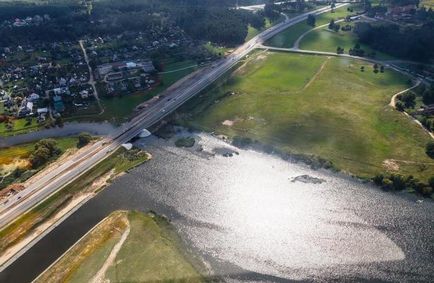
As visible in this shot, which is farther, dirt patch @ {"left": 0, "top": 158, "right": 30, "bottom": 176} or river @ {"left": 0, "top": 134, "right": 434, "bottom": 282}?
dirt patch @ {"left": 0, "top": 158, "right": 30, "bottom": 176}

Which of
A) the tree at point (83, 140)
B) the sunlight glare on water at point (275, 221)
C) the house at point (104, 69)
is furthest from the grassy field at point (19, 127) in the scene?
the sunlight glare on water at point (275, 221)

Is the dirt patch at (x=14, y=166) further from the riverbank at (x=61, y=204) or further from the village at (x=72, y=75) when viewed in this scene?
the village at (x=72, y=75)

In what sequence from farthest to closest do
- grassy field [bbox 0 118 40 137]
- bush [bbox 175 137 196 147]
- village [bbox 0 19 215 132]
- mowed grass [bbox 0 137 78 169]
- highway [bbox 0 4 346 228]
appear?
village [bbox 0 19 215 132]
grassy field [bbox 0 118 40 137]
bush [bbox 175 137 196 147]
mowed grass [bbox 0 137 78 169]
highway [bbox 0 4 346 228]

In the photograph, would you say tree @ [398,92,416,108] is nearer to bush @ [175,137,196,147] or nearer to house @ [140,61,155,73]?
bush @ [175,137,196,147]

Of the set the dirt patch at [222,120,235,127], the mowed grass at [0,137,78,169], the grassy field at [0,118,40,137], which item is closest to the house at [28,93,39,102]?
the grassy field at [0,118,40,137]

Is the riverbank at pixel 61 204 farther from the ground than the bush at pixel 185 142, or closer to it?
closer to it
